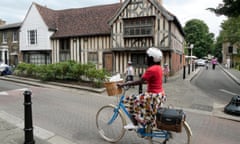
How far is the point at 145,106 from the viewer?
3.44 meters

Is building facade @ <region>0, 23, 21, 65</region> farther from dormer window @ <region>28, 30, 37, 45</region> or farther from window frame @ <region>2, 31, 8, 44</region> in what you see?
dormer window @ <region>28, 30, 37, 45</region>

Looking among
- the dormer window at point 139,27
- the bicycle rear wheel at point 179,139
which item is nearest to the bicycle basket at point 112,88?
the bicycle rear wheel at point 179,139

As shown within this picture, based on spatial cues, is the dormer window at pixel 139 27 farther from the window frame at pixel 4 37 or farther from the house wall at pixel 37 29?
the window frame at pixel 4 37

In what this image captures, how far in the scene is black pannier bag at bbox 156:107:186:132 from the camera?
3.04 m

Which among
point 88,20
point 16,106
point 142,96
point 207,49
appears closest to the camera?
point 142,96

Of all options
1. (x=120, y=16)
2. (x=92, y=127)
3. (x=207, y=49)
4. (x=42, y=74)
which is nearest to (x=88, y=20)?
(x=120, y=16)

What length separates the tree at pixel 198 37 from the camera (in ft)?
161

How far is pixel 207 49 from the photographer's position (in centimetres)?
5141

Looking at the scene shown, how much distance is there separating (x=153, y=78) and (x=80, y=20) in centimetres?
1881

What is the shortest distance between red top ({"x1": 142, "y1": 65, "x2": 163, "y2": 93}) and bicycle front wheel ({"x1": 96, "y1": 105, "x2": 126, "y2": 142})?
3.19 feet

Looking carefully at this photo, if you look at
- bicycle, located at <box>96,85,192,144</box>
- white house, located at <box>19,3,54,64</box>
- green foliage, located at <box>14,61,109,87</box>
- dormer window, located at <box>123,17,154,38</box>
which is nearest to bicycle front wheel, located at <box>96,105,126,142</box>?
bicycle, located at <box>96,85,192,144</box>

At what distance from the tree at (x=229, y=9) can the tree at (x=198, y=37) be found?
40.7 m

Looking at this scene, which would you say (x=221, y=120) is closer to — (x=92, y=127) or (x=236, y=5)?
(x=92, y=127)

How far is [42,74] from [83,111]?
7539mm
